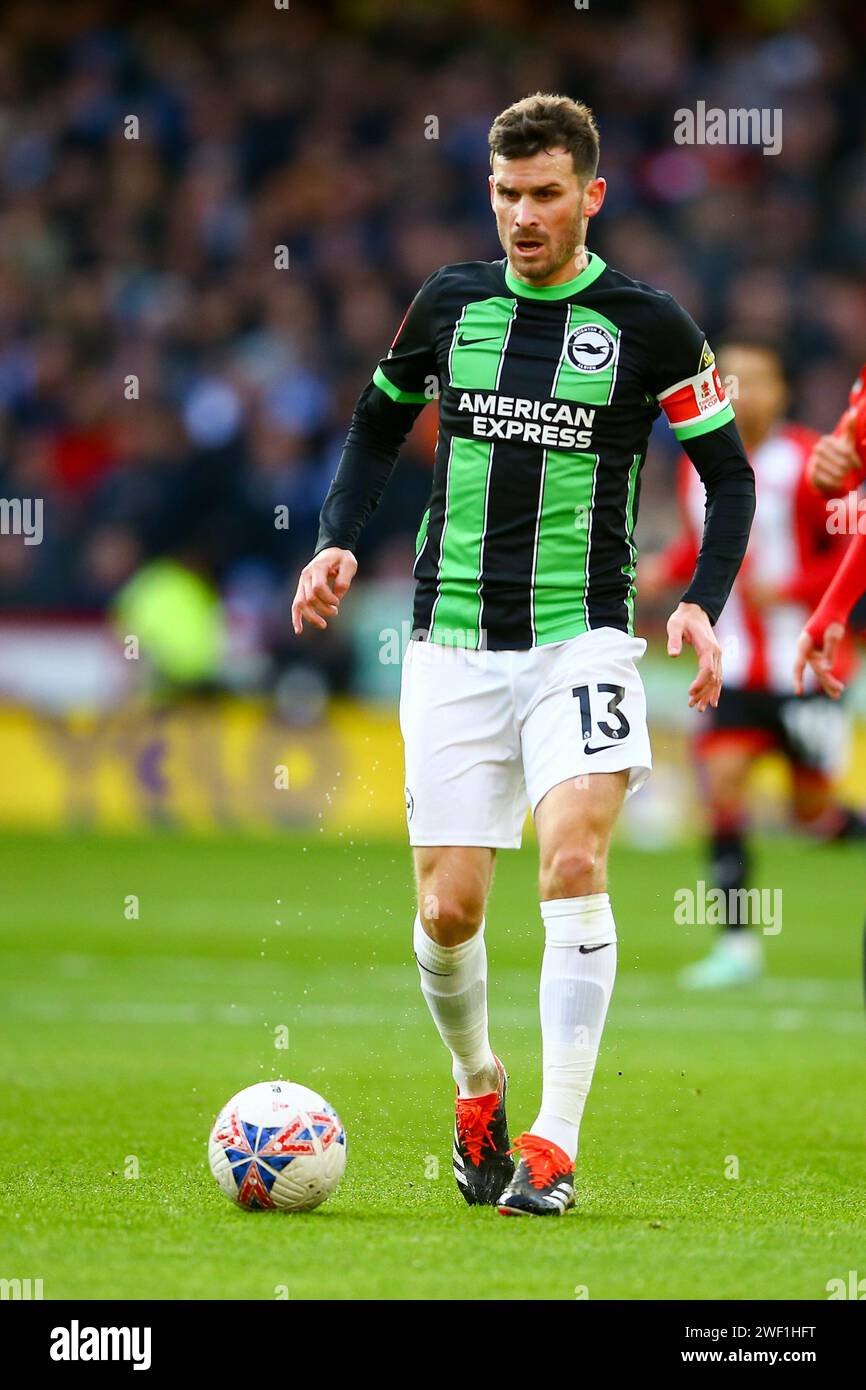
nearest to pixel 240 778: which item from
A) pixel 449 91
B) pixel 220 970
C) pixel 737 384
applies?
pixel 220 970

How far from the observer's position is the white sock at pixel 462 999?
16.3 feet

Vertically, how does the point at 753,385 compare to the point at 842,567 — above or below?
above

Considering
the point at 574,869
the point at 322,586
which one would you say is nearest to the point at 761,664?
the point at 322,586

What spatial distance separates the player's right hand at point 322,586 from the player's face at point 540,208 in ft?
2.53

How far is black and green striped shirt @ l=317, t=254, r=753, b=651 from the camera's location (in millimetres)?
4914

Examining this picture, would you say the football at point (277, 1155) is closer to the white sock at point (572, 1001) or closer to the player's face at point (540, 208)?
the white sock at point (572, 1001)

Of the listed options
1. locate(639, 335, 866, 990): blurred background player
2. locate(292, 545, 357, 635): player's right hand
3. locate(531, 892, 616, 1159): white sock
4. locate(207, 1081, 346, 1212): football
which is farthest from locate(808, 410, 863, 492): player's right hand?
locate(639, 335, 866, 990): blurred background player

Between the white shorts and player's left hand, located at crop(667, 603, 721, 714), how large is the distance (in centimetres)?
15

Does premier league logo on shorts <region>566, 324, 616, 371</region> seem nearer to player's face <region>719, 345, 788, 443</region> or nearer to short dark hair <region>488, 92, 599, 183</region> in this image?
short dark hair <region>488, 92, 599, 183</region>

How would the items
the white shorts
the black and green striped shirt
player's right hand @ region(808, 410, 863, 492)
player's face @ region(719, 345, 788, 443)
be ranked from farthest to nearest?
player's face @ region(719, 345, 788, 443) < player's right hand @ region(808, 410, 863, 492) < the black and green striped shirt < the white shorts

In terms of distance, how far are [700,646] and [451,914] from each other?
81cm

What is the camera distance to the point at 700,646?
15.5ft

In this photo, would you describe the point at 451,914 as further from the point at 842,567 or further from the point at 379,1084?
the point at 379,1084

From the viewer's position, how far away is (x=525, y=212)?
482 cm
